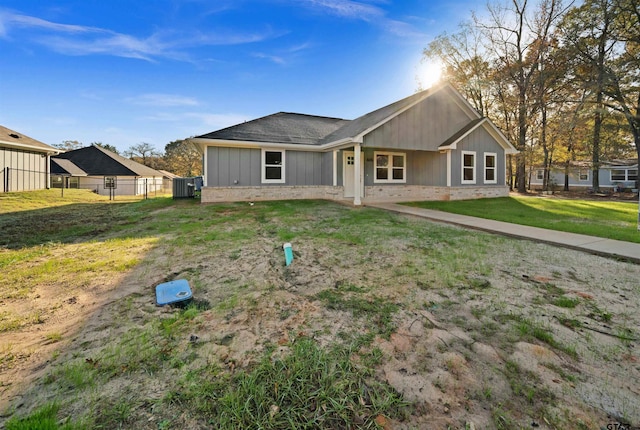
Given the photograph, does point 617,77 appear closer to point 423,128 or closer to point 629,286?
point 423,128

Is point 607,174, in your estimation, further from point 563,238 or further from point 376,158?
point 563,238

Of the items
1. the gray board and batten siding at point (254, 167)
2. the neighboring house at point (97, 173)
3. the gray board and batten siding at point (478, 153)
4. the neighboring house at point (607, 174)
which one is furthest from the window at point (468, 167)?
the neighboring house at point (97, 173)

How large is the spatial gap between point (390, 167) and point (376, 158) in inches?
36.2

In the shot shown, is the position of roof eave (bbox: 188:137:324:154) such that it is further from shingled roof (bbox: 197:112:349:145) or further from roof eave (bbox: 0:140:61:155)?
roof eave (bbox: 0:140:61:155)

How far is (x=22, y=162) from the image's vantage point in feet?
55.5

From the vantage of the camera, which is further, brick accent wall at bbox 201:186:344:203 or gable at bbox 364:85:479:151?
brick accent wall at bbox 201:186:344:203

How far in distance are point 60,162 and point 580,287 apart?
121ft

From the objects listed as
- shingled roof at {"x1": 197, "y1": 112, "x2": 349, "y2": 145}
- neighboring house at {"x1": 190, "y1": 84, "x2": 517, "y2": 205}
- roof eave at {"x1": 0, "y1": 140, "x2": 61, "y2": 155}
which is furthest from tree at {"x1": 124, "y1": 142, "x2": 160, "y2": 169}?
neighboring house at {"x1": 190, "y1": 84, "x2": 517, "y2": 205}

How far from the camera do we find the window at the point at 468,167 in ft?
45.0

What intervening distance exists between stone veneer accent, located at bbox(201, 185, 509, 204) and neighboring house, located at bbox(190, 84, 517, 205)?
0.14 ft

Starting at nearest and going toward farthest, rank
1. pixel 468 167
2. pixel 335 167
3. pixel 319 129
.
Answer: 1. pixel 335 167
2. pixel 468 167
3. pixel 319 129

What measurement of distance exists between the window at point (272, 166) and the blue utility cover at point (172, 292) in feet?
32.7

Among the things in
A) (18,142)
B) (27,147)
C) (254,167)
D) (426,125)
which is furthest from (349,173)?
(27,147)

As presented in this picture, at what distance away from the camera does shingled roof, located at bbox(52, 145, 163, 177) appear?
91.4 feet
